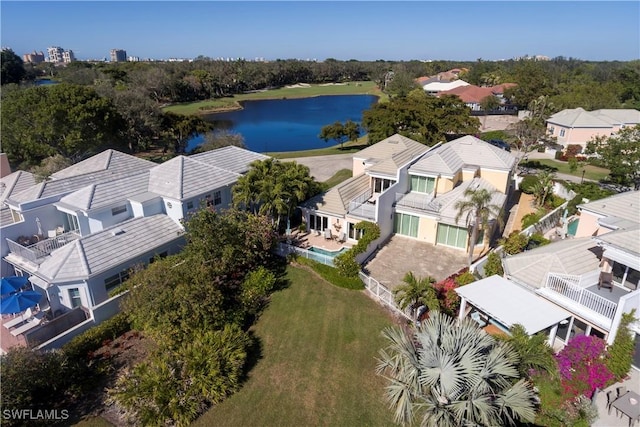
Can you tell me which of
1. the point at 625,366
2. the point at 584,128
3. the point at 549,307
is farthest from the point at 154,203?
the point at 584,128

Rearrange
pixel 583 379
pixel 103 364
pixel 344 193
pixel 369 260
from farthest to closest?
pixel 344 193 < pixel 369 260 < pixel 103 364 < pixel 583 379

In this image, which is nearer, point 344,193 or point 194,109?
point 344,193

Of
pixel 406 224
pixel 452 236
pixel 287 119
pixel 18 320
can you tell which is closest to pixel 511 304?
pixel 452 236

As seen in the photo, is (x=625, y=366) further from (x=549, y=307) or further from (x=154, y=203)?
(x=154, y=203)

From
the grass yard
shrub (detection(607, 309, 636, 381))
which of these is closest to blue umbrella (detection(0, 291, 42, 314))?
the grass yard

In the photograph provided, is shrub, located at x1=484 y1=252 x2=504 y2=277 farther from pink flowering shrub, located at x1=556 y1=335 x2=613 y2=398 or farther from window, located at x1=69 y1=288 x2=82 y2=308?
window, located at x1=69 y1=288 x2=82 y2=308

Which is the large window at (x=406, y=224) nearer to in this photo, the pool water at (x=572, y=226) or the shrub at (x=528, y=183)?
the pool water at (x=572, y=226)
